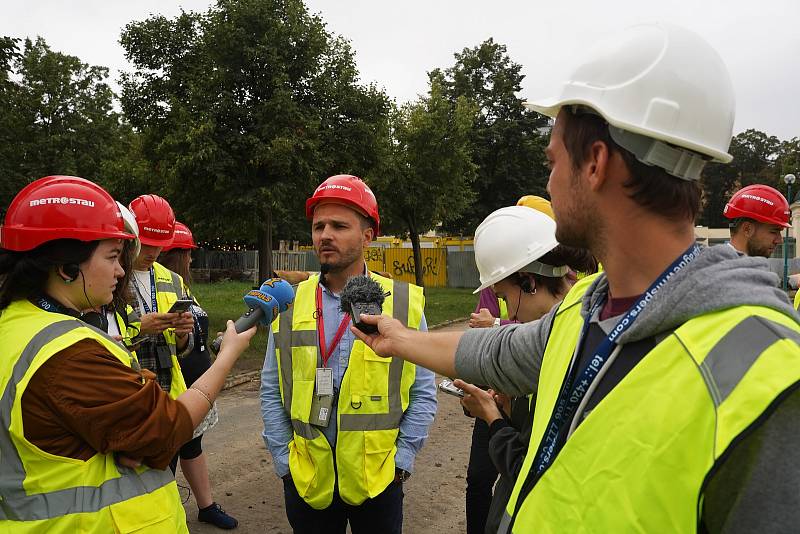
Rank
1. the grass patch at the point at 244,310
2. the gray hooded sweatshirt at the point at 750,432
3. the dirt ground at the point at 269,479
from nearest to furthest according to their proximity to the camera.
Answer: the gray hooded sweatshirt at the point at 750,432
the dirt ground at the point at 269,479
the grass patch at the point at 244,310

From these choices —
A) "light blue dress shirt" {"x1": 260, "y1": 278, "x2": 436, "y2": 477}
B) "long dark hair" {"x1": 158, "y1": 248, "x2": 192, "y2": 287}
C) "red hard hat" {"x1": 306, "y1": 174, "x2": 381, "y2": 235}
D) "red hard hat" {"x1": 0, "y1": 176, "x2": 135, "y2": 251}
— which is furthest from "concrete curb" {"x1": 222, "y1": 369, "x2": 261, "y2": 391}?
"red hard hat" {"x1": 0, "y1": 176, "x2": 135, "y2": 251}

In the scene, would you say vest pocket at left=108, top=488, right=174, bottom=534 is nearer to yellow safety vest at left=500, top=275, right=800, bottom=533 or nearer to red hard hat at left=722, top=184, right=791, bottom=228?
yellow safety vest at left=500, top=275, right=800, bottom=533

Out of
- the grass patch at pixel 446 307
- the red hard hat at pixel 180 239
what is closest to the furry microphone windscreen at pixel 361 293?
the red hard hat at pixel 180 239

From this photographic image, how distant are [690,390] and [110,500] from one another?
1.97m

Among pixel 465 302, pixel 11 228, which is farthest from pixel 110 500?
pixel 465 302

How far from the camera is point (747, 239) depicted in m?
5.18

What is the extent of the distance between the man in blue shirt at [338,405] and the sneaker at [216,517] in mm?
2074

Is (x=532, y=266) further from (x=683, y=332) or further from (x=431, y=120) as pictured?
(x=431, y=120)

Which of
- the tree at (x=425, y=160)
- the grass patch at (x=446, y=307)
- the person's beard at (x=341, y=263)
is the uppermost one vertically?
the tree at (x=425, y=160)

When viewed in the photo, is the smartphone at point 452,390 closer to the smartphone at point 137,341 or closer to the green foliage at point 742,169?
the smartphone at point 137,341

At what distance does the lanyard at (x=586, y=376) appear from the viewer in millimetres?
1328

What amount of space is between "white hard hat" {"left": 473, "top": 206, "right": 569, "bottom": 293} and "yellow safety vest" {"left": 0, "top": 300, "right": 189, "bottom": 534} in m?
1.94

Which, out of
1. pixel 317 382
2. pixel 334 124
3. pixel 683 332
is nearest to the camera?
pixel 683 332

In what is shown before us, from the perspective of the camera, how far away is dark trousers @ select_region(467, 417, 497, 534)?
3.97m
